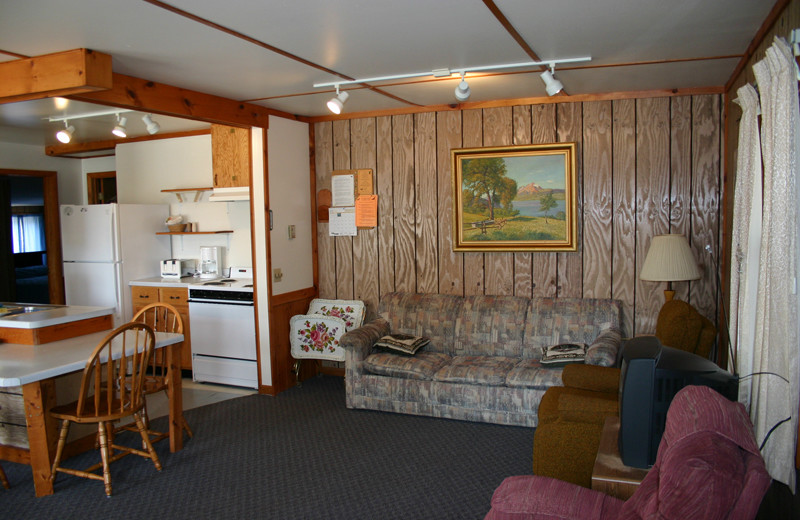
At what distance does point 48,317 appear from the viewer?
3.81 meters

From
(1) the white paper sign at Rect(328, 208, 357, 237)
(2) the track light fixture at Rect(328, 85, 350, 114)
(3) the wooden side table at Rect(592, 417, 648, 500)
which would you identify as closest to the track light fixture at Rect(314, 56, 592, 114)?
(2) the track light fixture at Rect(328, 85, 350, 114)

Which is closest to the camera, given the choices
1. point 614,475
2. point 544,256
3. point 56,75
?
point 614,475

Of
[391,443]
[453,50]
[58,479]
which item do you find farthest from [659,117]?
[58,479]

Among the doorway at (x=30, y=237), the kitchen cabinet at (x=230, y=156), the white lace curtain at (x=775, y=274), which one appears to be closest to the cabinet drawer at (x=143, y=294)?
the kitchen cabinet at (x=230, y=156)

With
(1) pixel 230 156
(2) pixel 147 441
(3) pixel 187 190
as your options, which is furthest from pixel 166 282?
(2) pixel 147 441

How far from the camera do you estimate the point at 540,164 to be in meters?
4.65

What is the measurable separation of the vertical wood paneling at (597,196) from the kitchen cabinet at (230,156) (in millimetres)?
2824

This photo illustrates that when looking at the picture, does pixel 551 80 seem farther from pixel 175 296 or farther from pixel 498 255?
pixel 175 296

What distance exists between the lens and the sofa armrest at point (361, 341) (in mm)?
4402

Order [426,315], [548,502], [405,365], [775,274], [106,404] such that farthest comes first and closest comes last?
1. [426,315]
2. [405,365]
3. [106,404]
4. [775,274]
5. [548,502]

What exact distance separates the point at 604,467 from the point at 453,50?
224cm

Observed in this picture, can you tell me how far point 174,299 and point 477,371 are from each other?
3120 mm

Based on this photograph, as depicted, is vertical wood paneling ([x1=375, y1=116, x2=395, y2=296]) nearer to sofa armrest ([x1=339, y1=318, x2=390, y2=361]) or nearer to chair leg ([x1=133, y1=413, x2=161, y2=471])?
sofa armrest ([x1=339, y1=318, x2=390, y2=361])

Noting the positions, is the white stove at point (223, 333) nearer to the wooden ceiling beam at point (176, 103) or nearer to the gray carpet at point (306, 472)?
the gray carpet at point (306, 472)
